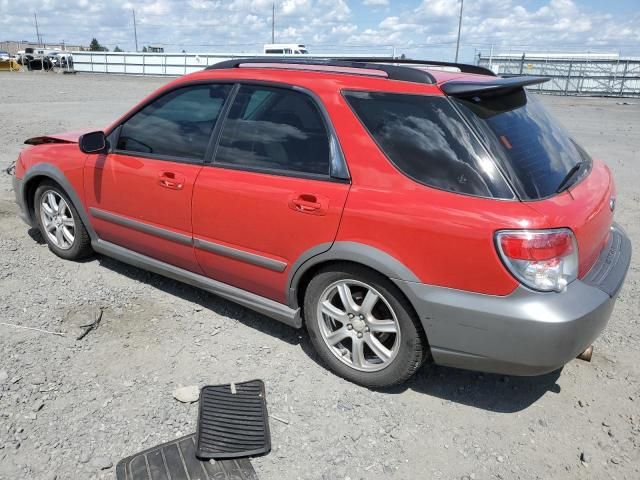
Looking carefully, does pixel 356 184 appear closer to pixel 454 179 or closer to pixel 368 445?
pixel 454 179

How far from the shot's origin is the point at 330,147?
2910mm

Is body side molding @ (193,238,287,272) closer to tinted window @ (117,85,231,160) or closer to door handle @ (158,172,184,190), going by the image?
door handle @ (158,172,184,190)

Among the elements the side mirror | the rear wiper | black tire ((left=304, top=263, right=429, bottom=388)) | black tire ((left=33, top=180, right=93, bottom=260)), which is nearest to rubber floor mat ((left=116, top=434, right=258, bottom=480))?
A: black tire ((left=304, top=263, right=429, bottom=388))

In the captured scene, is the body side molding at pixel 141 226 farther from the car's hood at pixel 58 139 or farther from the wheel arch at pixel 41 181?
the car's hood at pixel 58 139

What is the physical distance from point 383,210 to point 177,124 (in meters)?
1.72

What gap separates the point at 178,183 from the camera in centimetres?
348

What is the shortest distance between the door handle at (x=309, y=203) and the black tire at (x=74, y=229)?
89.6 inches

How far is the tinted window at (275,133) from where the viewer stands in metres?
3.00

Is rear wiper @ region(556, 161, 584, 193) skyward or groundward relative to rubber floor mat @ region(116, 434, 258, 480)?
skyward

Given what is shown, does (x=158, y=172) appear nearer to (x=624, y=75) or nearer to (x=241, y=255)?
(x=241, y=255)

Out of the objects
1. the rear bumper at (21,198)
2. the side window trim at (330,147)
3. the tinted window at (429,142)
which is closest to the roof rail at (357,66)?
the tinted window at (429,142)

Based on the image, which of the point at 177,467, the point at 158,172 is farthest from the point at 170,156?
the point at 177,467

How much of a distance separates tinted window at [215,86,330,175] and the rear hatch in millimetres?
751

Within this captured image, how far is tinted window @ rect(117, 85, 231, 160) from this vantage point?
3.47 metres
